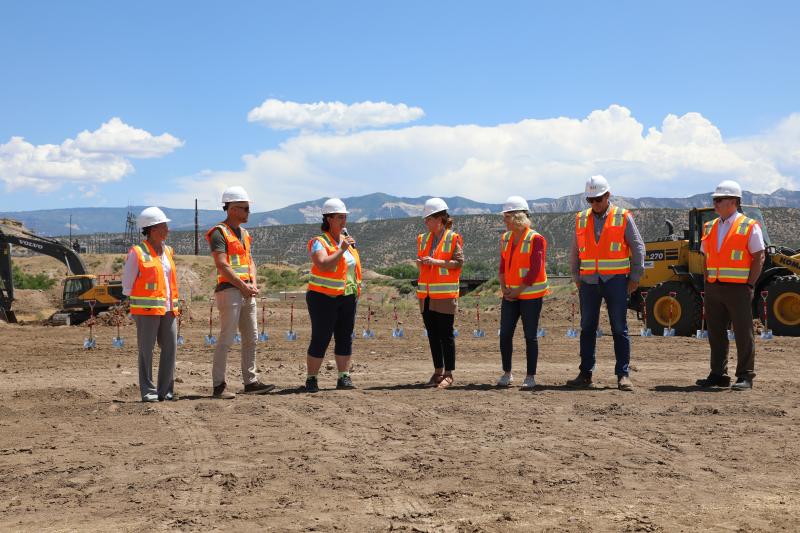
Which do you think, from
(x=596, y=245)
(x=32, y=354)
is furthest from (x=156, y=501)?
(x=32, y=354)

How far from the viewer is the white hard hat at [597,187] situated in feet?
28.1

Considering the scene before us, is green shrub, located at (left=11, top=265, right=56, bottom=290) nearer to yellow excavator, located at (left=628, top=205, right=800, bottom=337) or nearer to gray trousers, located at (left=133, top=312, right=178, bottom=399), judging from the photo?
yellow excavator, located at (left=628, top=205, right=800, bottom=337)

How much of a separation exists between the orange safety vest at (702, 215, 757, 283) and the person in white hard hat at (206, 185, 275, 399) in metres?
4.58

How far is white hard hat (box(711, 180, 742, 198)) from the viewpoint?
8.62m

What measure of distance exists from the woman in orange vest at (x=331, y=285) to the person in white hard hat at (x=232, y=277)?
0.60m

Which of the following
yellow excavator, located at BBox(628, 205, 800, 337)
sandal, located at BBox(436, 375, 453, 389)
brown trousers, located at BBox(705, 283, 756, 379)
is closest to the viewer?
brown trousers, located at BBox(705, 283, 756, 379)

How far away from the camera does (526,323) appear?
340 inches

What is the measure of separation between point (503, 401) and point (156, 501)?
3.89 metres

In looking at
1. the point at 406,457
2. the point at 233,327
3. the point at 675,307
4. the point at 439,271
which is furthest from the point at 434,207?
the point at 675,307

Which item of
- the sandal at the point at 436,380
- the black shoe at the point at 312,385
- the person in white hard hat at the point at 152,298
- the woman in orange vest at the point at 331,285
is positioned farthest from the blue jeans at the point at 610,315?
the person in white hard hat at the point at 152,298

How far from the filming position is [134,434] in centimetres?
677

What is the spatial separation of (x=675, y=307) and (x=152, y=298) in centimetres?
1156

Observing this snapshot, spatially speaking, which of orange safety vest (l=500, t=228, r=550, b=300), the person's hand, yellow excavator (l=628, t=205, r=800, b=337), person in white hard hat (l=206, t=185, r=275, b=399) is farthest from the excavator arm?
the person's hand

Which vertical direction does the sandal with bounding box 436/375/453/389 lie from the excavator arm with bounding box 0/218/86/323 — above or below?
below
